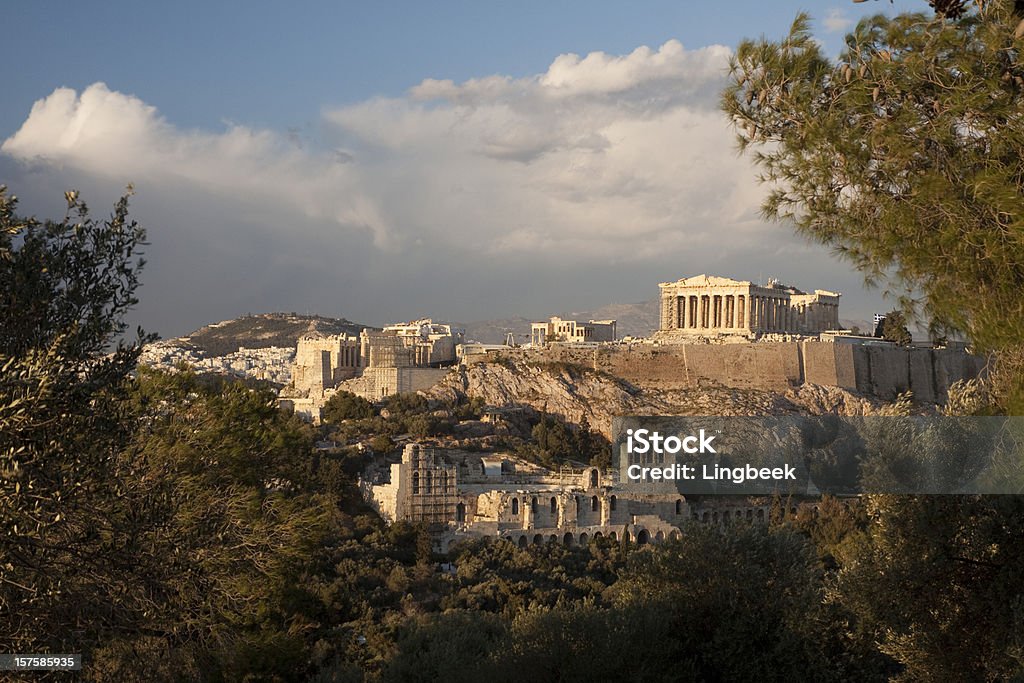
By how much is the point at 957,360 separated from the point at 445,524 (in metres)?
41.1

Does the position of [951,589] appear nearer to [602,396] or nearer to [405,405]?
[405,405]

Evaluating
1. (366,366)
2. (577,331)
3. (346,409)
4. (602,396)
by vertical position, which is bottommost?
(346,409)

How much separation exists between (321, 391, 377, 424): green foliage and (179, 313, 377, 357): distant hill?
57546 mm

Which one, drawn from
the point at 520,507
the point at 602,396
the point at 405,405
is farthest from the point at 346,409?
the point at 520,507

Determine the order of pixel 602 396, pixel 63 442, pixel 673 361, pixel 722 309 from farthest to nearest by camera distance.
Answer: pixel 722 309, pixel 673 361, pixel 602 396, pixel 63 442

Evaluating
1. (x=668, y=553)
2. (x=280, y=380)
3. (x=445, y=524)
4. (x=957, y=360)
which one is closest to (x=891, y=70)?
(x=668, y=553)

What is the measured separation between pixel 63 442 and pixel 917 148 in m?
5.30

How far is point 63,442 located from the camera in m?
6.41

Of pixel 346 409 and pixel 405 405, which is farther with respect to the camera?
pixel 346 409

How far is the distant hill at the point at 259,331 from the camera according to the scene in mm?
110438

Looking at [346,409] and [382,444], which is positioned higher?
[346,409]

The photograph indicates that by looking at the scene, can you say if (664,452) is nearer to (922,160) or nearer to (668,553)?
(668,553)

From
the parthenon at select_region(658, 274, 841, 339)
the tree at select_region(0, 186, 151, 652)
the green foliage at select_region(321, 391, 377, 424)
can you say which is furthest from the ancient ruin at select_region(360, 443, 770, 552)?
the parthenon at select_region(658, 274, 841, 339)

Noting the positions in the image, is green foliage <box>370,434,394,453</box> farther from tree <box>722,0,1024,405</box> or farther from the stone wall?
tree <box>722,0,1024,405</box>
